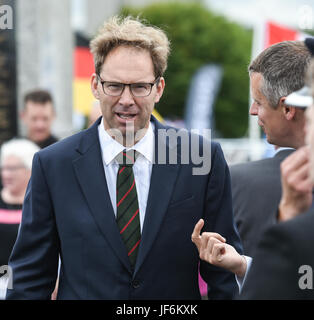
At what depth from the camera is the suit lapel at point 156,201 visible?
8.66 ft

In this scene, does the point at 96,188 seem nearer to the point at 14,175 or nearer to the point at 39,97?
the point at 14,175

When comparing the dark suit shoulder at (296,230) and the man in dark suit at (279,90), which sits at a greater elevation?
the man in dark suit at (279,90)

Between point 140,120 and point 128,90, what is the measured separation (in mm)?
143

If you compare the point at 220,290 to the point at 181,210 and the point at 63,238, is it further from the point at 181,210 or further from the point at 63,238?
the point at 63,238

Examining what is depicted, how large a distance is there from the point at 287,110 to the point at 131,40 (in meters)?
0.76

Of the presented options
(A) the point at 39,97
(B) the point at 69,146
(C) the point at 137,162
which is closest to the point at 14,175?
(A) the point at 39,97

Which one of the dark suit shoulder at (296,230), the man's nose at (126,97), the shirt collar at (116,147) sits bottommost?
the dark suit shoulder at (296,230)

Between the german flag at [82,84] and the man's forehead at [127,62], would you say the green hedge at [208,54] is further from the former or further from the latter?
the man's forehead at [127,62]

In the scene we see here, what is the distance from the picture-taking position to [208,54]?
41.5 meters

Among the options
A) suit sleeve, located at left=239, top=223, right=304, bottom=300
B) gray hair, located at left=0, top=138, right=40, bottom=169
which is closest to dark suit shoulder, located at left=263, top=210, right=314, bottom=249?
suit sleeve, located at left=239, top=223, right=304, bottom=300

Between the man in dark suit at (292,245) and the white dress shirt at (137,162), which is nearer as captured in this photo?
the man in dark suit at (292,245)

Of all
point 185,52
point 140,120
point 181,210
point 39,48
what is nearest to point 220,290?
point 181,210

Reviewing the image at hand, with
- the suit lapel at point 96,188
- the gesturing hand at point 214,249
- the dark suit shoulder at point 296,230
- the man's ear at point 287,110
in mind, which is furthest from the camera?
the man's ear at point 287,110

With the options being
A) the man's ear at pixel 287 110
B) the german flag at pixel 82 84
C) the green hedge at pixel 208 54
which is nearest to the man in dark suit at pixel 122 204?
the man's ear at pixel 287 110
